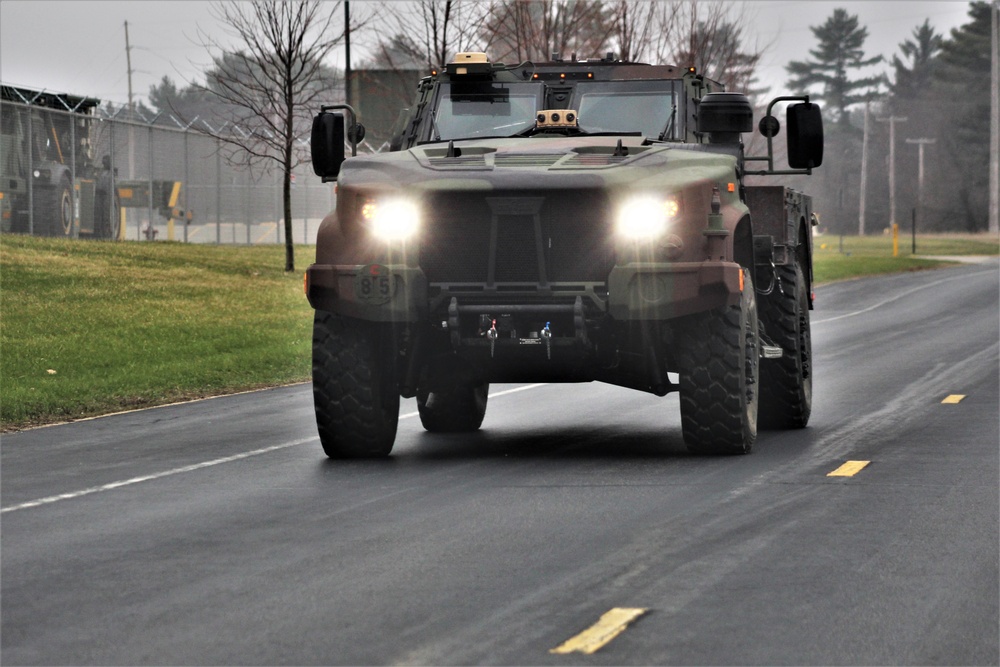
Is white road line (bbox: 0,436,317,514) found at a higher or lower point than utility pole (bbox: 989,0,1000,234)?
lower

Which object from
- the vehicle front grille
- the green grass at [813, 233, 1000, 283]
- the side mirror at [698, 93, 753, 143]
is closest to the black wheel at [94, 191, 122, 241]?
the green grass at [813, 233, 1000, 283]

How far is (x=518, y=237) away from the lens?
11188 mm

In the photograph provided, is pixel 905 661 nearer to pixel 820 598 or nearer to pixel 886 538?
pixel 820 598

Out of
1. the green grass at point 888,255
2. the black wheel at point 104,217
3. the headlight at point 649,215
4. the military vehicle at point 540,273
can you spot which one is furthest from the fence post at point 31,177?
the headlight at point 649,215

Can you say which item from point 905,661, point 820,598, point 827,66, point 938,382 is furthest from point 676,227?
point 827,66

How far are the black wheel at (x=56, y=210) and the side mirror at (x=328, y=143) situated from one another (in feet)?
95.5

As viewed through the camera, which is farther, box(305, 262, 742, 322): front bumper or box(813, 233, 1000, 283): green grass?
box(813, 233, 1000, 283): green grass

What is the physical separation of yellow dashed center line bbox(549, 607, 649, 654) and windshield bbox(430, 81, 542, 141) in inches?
253

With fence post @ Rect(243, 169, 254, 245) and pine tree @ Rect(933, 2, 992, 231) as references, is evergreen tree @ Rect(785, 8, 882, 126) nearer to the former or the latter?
pine tree @ Rect(933, 2, 992, 231)

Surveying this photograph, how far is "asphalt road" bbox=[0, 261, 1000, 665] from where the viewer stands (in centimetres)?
642

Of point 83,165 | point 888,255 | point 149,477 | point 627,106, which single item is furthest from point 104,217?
point 149,477

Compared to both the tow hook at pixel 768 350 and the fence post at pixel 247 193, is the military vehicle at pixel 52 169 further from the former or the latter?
the tow hook at pixel 768 350

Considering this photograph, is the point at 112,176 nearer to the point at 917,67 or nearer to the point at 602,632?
the point at 602,632

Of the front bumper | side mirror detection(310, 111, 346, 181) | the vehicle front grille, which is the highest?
side mirror detection(310, 111, 346, 181)
